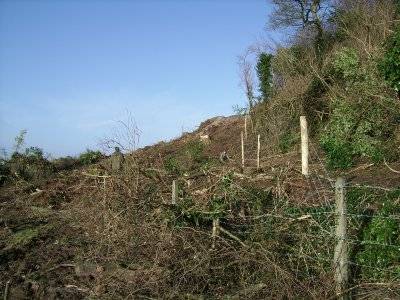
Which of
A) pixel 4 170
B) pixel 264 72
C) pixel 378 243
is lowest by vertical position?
pixel 378 243

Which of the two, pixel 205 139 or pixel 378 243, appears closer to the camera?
pixel 378 243

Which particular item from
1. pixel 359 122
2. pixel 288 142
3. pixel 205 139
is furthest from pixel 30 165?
pixel 205 139

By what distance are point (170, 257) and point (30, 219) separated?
5.59 m

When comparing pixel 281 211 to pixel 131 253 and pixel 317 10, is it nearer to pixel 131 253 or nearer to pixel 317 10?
pixel 131 253

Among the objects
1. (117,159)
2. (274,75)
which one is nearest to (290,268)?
(117,159)

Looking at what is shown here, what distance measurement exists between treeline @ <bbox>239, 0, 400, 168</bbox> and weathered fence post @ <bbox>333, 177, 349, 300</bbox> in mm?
9237

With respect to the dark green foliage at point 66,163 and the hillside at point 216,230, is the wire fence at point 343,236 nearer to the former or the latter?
the hillside at point 216,230

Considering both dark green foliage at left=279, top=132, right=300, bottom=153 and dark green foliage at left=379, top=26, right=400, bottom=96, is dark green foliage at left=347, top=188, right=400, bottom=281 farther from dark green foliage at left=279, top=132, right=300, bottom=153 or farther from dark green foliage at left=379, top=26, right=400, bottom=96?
dark green foliage at left=279, top=132, right=300, bottom=153

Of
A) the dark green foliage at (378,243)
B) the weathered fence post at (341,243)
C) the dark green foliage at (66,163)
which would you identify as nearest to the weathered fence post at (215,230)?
the weathered fence post at (341,243)

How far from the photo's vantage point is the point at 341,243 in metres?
5.49

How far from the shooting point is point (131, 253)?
7078 mm

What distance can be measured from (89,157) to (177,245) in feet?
56.8

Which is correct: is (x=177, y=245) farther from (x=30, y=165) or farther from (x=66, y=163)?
(x=66, y=163)

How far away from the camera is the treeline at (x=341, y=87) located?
48.8ft
